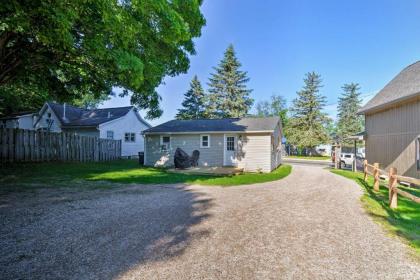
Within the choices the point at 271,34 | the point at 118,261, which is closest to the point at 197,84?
the point at 271,34

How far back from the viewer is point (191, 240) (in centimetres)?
407

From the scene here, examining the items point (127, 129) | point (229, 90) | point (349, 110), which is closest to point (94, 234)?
point (127, 129)

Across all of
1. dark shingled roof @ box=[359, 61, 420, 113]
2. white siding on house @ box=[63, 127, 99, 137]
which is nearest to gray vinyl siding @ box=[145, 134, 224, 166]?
white siding on house @ box=[63, 127, 99, 137]

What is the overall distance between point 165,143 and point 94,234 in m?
13.8

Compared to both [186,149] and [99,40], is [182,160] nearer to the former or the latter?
[186,149]

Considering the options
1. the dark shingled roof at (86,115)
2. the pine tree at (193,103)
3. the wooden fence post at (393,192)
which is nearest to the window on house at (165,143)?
the dark shingled roof at (86,115)

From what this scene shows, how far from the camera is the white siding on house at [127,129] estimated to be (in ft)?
75.2

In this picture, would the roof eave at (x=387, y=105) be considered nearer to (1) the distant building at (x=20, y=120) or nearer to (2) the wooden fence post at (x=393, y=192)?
(2) the wooden fence post at (x=393, y=192)

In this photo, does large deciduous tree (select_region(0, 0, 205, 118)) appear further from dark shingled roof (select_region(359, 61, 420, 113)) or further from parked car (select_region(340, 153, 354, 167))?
parked car (select_region(340, 153, 354, 167))

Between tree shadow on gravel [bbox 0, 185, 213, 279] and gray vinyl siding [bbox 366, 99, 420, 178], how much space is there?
1170cm

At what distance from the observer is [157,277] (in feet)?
9.41

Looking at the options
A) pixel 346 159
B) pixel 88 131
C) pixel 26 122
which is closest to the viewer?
pixel 346 159

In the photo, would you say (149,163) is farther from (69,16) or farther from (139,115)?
(69,16)

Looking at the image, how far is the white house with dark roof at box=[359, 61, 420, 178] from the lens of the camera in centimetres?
1187
